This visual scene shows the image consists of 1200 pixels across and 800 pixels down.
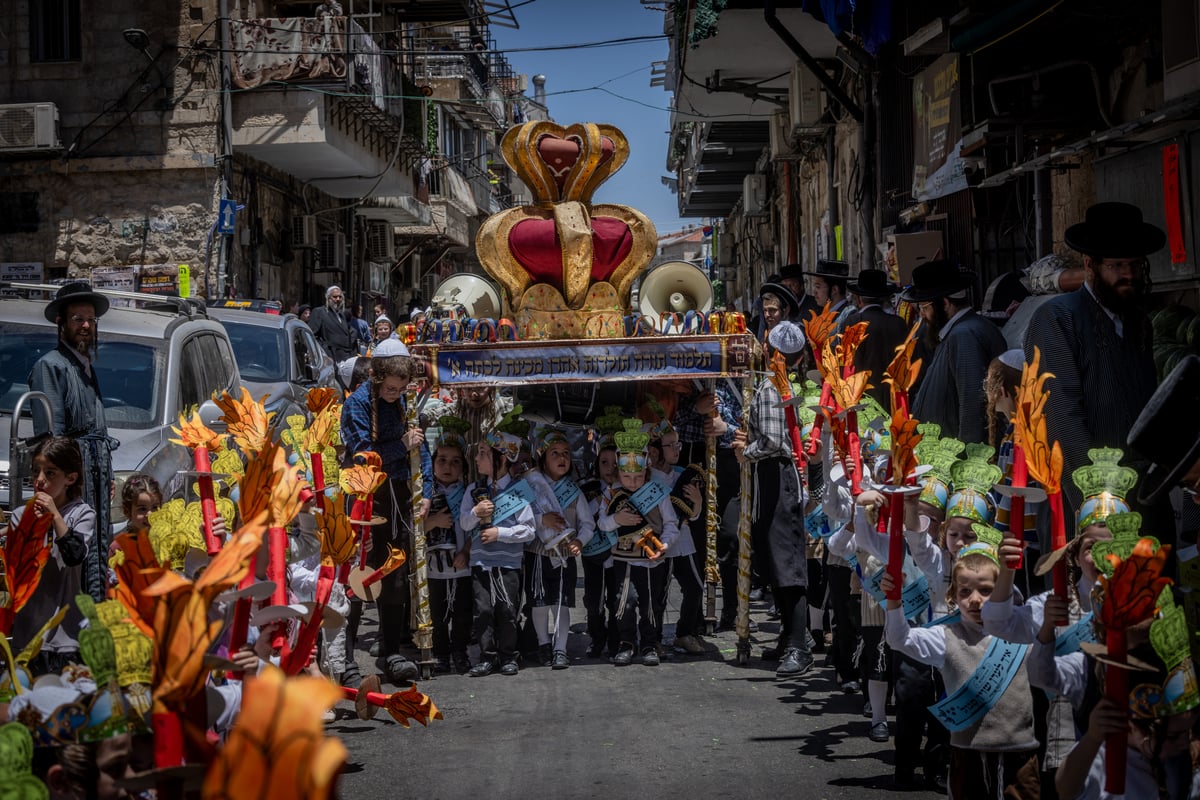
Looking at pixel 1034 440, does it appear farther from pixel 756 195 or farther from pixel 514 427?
pixel 756 195

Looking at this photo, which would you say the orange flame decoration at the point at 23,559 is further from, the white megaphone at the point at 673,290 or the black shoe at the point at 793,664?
the white megaphone at the point at 673,290

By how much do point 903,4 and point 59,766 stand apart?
11202 mm

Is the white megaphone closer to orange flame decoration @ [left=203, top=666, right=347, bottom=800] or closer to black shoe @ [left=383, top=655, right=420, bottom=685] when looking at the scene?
black shoe @ [left=383, top=655, right=420, bottom=685]

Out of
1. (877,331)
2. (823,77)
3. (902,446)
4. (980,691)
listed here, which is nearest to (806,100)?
(823,77)

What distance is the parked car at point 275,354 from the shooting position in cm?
1377

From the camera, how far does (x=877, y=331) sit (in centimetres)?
973

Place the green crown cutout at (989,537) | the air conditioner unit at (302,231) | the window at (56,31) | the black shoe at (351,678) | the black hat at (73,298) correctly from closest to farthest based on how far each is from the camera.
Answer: the green crown cutout at (989,537)
the black hat at (73,298)
the black shoe at (351,678)
the window at (56,31)
the air conditioner unit at (302,231)

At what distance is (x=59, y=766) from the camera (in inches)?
139

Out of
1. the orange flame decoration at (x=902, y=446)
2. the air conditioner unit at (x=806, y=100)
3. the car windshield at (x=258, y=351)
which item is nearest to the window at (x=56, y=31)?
the car windshield at (x=258, y=351)

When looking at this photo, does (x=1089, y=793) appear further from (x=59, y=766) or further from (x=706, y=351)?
(x=706, y=351)

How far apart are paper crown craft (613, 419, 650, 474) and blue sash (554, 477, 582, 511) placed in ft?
1.10

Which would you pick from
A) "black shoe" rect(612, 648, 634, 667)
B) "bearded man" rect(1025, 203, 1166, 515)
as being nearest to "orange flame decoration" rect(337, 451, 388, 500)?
"black shoe" rect(612, 648, 634, 667)

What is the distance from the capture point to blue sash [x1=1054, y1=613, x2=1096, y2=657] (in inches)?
183

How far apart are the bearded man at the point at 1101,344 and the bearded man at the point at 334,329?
15.8 metres
